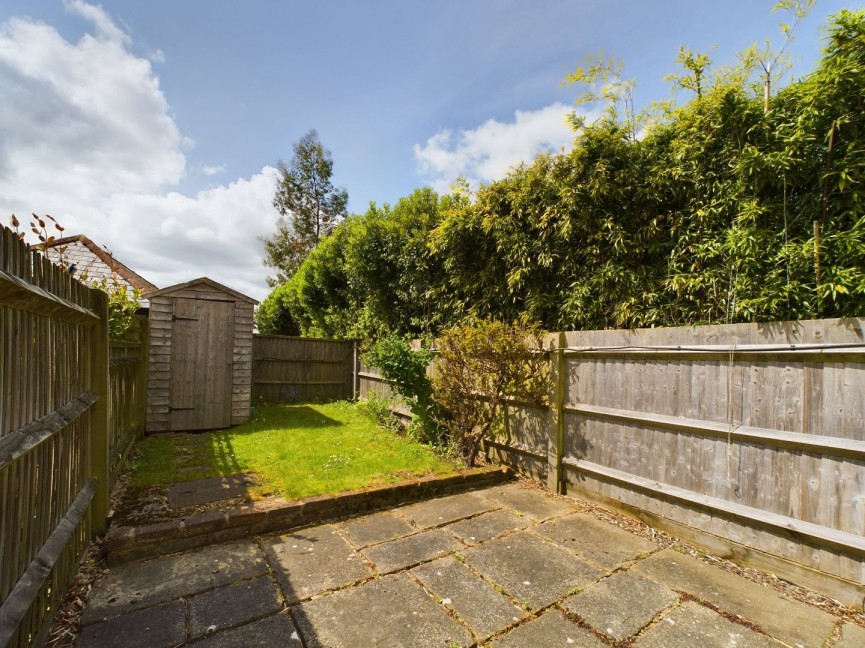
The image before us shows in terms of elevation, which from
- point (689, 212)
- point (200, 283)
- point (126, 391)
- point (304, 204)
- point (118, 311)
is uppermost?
point (304, 204)

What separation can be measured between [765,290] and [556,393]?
203 centimetres

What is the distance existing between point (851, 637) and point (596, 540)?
1437mm

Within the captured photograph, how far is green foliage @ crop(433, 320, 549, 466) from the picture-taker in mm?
4355

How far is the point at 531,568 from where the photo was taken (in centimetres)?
271

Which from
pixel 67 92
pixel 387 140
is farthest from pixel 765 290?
pixel 67 92

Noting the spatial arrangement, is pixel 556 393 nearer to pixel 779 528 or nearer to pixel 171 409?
pixel 779 528

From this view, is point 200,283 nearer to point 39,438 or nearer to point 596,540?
point 39,438

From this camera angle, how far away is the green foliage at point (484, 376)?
4355 millimetres

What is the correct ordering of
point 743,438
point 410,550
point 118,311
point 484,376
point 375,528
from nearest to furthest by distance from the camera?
point 743,438
point 410,550
point 375,528
point 118,311
point 484,376

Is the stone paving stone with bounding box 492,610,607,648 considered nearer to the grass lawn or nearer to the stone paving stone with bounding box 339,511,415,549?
the stone paving stone with bounding box 339,511,415,549

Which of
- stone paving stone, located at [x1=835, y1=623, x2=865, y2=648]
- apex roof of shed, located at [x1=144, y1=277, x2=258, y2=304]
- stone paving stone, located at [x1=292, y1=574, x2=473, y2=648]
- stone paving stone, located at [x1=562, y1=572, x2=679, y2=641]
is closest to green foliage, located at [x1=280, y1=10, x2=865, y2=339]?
stone paving stone, located at [x1=835, y1=623, x2=865, y2=648]

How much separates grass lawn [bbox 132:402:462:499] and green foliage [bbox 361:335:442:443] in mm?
302

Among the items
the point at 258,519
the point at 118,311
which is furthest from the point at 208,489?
the point at 118,311

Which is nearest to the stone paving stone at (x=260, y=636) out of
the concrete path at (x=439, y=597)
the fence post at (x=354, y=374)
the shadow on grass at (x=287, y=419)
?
the concrete path at (x=439, y=597)
